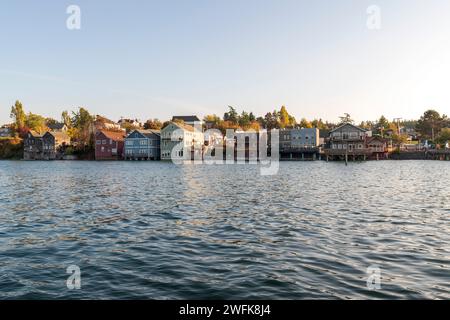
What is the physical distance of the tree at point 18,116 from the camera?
160 metres

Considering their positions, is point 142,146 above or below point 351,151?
above

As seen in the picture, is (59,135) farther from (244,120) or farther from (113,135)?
(244,120)

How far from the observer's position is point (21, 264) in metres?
13.5

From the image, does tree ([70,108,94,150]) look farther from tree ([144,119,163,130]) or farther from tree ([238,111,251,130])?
tree ([238,111,251,130])

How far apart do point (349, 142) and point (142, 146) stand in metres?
66.3

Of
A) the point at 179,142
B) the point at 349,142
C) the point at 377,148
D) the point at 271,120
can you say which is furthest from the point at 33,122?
the point at 377,148

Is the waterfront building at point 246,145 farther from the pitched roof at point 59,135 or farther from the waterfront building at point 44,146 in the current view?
the pitched roof at point 59,135

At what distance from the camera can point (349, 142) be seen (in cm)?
11481

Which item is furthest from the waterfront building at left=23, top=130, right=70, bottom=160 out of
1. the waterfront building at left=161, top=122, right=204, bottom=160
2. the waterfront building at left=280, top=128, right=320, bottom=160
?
the waterfront building at left=280, top=128, right=320, bottom=160

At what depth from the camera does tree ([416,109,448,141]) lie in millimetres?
133625

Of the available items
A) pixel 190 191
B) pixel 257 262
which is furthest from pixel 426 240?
pixel 190 191

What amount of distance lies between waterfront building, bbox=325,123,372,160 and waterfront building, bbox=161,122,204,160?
140ft

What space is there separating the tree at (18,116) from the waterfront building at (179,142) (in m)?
77.8
